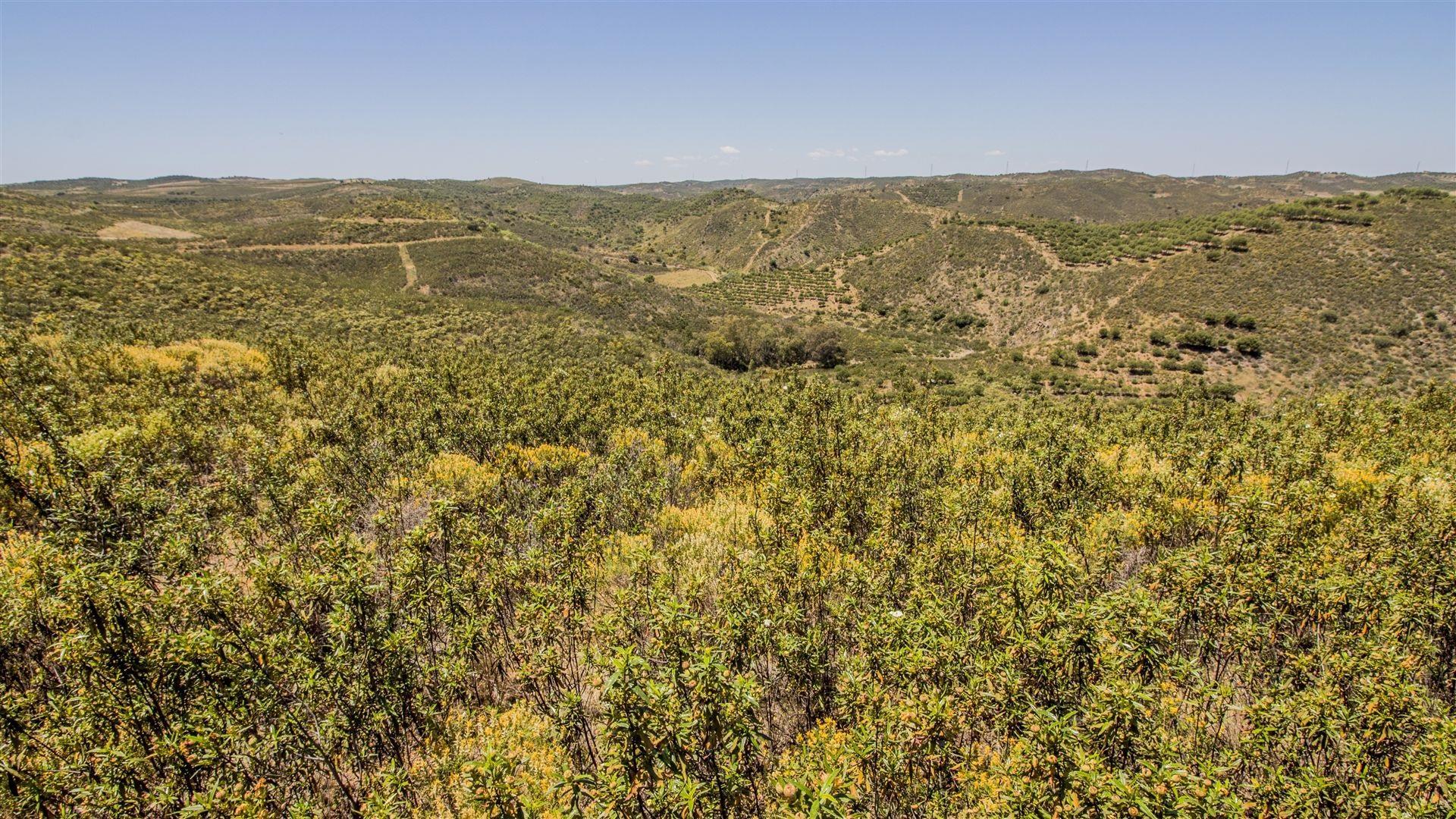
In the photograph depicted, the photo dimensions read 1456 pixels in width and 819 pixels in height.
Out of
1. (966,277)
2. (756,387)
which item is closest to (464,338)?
(756,387)

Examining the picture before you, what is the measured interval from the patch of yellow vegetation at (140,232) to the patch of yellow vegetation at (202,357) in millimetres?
102875

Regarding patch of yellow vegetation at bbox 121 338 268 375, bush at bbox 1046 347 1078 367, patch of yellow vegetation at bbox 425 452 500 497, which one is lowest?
bush at bbox 1046 347 1078 367

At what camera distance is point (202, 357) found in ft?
125

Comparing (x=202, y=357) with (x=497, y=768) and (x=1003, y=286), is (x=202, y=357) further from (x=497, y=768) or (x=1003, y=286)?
(x=1003, y=286)

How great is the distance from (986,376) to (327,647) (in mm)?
74733

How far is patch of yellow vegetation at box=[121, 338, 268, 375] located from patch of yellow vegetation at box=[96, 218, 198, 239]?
338 feet

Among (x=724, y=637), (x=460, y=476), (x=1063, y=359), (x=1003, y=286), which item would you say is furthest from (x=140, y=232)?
(x=1003, y=286)

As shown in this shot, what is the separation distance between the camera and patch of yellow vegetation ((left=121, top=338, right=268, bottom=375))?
113ft

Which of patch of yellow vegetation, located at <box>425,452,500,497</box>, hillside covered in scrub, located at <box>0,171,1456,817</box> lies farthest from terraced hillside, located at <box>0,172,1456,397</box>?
patch of yellow vegetation, located at <box>425,452,500,497</box>

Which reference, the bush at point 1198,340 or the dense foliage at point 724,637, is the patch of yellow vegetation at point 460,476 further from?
the bush at point 1198,340

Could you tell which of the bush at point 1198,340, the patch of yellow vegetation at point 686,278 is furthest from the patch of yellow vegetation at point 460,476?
the patch of yellow vegetation at point 686,278

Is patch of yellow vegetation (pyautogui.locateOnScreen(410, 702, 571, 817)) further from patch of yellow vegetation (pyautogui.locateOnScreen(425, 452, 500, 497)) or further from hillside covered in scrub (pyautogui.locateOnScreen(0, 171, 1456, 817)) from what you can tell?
patch of yellow vegetation (pyautogui.locateOnScreen(425, 452, 500, 497))

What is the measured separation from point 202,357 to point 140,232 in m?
123

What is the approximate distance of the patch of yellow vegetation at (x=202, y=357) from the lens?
3450cm
